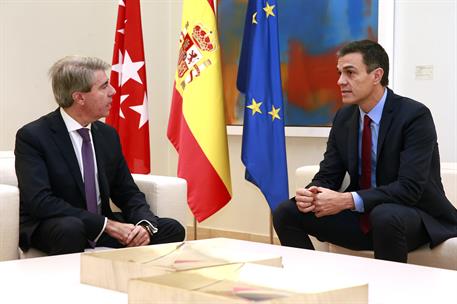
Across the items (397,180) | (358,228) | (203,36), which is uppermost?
(203,36)

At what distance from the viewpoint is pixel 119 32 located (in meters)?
4.91

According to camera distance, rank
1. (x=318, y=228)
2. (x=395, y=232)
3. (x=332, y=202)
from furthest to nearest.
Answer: (x=318, y=228), (x=332, y=202), (x=395, y=232)

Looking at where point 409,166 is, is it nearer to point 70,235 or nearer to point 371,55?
point 371,55

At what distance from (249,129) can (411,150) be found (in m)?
1.35

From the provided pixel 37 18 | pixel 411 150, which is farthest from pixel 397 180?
pixel 37 18

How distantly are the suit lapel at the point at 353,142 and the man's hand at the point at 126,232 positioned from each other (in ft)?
3.48

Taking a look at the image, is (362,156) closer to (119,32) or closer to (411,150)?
(411,150)

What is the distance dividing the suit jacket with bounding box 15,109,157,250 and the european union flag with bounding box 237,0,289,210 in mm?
1165

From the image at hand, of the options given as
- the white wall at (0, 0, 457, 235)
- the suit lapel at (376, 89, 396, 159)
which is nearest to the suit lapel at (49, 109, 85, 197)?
the suit lapel at (376, 89, 396, 159)

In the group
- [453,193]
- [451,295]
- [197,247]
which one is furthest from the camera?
[453,193]

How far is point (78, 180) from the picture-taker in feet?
10.9

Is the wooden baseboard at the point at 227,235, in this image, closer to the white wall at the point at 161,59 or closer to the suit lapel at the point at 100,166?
the white wall at the point at 161,59

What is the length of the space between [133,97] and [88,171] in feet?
5.00

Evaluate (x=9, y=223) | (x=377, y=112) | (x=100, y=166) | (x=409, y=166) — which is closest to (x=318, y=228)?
(x=409, y=166)
